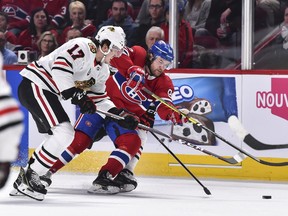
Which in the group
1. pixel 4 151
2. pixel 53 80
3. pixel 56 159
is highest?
pixel 4 151

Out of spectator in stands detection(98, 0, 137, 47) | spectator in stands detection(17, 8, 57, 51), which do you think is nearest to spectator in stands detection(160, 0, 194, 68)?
spectator in stands detection(98, 0, 137, 47)

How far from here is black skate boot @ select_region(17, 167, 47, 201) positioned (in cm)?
493

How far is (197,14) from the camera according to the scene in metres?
6.34

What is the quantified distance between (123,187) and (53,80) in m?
0.88

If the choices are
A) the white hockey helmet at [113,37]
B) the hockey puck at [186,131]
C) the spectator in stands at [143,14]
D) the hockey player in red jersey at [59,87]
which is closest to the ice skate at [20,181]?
the hockey player in red jersey at [59,87]

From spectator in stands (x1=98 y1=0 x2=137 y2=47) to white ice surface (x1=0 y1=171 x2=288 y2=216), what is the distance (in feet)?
3.49

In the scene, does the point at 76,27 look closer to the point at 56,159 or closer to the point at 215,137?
the point at 215,137

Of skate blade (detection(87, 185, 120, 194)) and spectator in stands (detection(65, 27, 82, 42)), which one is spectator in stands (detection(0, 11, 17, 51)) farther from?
skate blade (detection(87, 185, 120, 194))

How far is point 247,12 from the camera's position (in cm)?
623

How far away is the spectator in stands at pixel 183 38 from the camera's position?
645 cm

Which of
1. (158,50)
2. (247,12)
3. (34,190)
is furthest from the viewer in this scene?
(247,12)

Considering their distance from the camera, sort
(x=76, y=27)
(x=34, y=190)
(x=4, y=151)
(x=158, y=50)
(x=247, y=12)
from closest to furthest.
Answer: (x=4, y=151) → (x=34, y=190) → (x=158, y=50) → (x=247, y=12) → (x=76, y=27)

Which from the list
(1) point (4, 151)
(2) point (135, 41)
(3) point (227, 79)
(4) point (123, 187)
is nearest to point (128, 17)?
(2) point (135, 41)

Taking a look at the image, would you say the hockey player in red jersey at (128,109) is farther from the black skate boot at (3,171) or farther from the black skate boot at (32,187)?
the black skate boot at (3,171)
